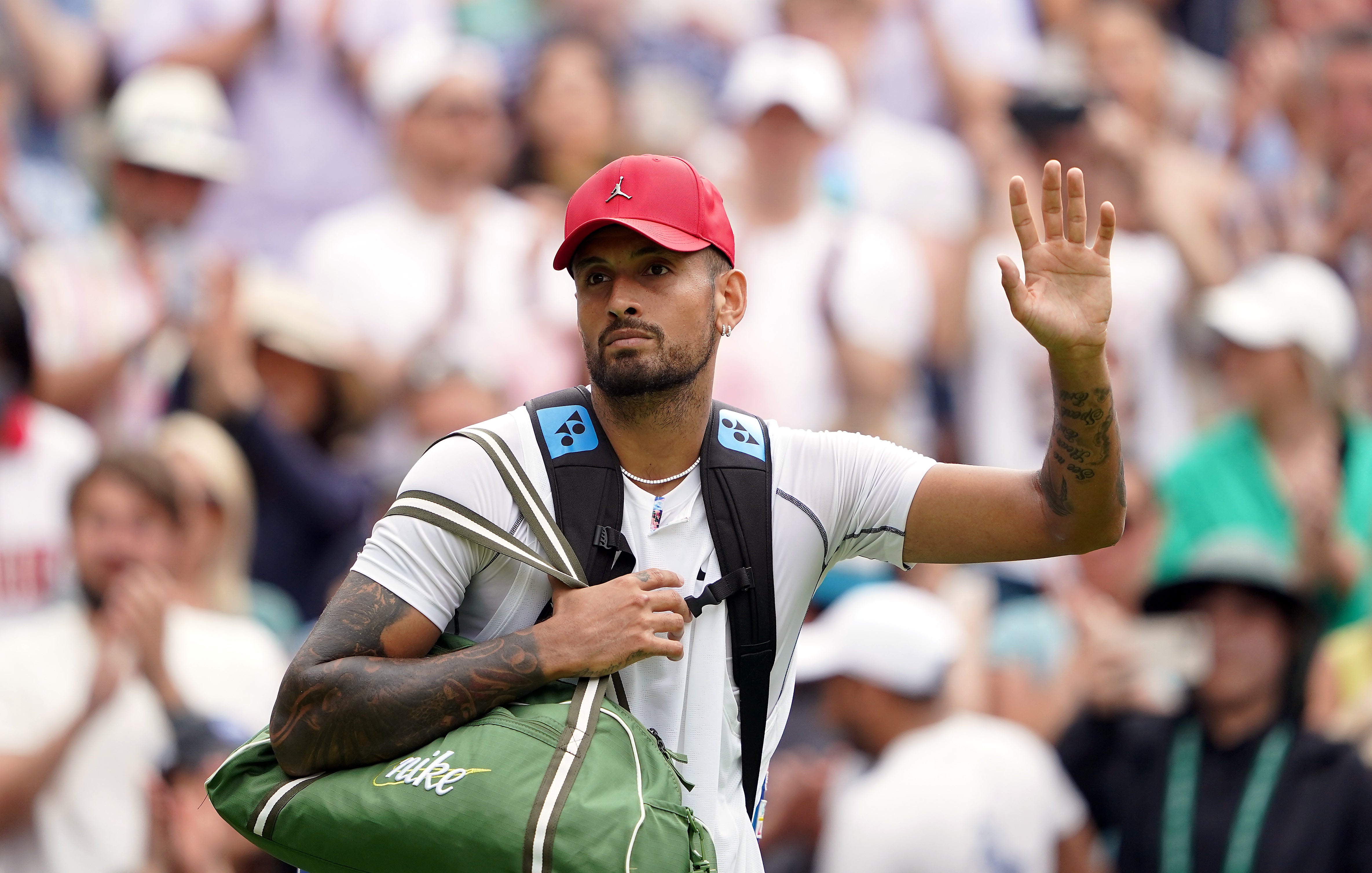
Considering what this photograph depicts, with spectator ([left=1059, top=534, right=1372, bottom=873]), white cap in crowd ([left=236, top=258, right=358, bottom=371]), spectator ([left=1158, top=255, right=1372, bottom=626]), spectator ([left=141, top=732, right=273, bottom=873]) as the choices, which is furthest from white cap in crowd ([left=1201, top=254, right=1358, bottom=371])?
spectator ([left=141, top=732, right=273, bottom=873])

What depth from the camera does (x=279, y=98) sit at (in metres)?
8.41

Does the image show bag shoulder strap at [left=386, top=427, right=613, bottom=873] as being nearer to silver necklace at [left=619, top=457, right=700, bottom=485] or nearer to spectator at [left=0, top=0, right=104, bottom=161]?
silver necklace at [left=619, top=457, right=700, bottom=485]

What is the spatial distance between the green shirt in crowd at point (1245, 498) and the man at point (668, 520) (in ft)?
10.9

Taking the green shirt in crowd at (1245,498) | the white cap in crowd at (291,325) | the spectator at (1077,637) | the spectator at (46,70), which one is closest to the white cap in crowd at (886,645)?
the spectator at (1077,637)

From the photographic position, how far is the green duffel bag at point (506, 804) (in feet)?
9.25

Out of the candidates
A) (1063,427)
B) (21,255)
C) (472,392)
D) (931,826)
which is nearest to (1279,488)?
(931,826)

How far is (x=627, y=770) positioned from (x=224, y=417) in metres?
4.44

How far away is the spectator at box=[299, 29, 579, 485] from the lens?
24.6 ft

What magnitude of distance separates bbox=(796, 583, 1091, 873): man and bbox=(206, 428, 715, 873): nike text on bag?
7.14 feet

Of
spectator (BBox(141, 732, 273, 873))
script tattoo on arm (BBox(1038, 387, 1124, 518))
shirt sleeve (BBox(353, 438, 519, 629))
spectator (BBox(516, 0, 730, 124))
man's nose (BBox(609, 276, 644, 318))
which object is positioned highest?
spectator (BBox(516, 0, 730, 124))

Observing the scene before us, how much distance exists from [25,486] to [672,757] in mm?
4258

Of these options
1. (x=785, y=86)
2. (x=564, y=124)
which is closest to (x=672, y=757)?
(x=785, y=86)

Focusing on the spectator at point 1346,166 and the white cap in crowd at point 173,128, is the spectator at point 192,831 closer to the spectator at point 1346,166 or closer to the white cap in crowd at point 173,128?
the white cap in crowd at point 173,128

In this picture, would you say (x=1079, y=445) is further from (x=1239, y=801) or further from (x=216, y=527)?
(x=216, y=527)
